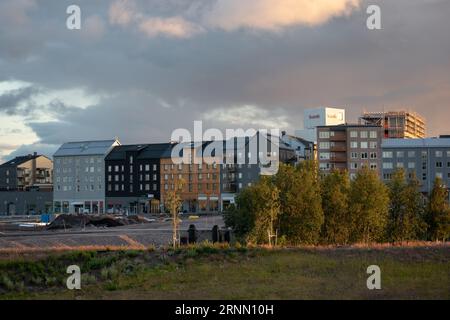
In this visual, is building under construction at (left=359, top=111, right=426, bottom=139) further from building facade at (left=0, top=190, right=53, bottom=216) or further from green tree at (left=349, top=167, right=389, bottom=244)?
green tree at (left=349, top=167, right=389, bottom=244)

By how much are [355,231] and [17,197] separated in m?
127

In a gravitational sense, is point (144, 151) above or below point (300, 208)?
above

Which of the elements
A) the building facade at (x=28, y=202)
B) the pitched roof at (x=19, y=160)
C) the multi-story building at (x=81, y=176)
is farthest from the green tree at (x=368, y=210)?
the pitched roof at (x=19, y=160)

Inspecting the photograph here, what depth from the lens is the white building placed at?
144 meters

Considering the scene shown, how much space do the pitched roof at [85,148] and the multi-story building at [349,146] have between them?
57.9m

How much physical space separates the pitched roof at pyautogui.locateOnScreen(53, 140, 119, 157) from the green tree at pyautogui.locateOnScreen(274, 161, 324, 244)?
336 feet

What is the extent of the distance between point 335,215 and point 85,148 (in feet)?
364

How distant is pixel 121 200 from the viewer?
146500 mm

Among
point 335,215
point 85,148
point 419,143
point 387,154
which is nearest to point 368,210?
point 335,215

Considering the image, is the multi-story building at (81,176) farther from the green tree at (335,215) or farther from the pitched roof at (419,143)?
the green tree at (335,215)

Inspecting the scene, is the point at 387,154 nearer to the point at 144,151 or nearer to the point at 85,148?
the point at 144,151

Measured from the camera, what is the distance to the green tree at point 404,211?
5456 centimetres

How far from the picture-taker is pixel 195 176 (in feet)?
441
